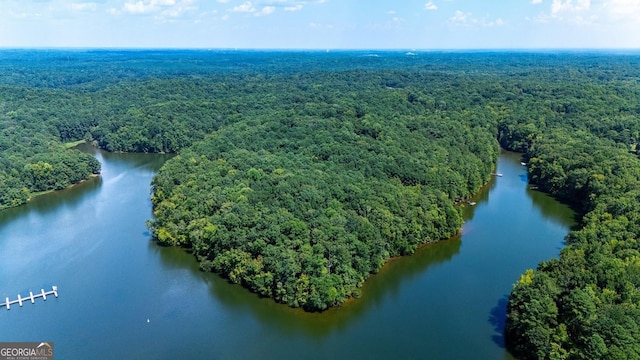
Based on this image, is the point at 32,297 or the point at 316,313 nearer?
the point at 316,313

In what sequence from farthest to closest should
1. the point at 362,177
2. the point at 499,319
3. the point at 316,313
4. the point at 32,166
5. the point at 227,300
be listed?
the point at 32,166 < the point at 362,177 < the point at 227,300 < the point at 316,313 < the point at 499,319

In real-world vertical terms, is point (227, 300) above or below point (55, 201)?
above

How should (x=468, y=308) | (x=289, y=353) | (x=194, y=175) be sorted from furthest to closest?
(x=194, y=175) → (x=468, y=308) → (x=289, y=353)

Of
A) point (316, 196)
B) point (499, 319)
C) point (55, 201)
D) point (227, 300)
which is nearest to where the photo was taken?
point (499, 319)

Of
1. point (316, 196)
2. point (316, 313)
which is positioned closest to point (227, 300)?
point (316, 313)

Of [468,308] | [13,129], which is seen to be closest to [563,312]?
[468,308]

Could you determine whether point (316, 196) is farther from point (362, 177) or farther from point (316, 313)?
point (316, 313)

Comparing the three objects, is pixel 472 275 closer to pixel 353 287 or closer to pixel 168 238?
pixel 353 287

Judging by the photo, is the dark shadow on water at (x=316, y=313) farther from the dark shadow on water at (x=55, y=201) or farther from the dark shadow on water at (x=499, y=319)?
the dark shadow on water at (x=55, y=201)
